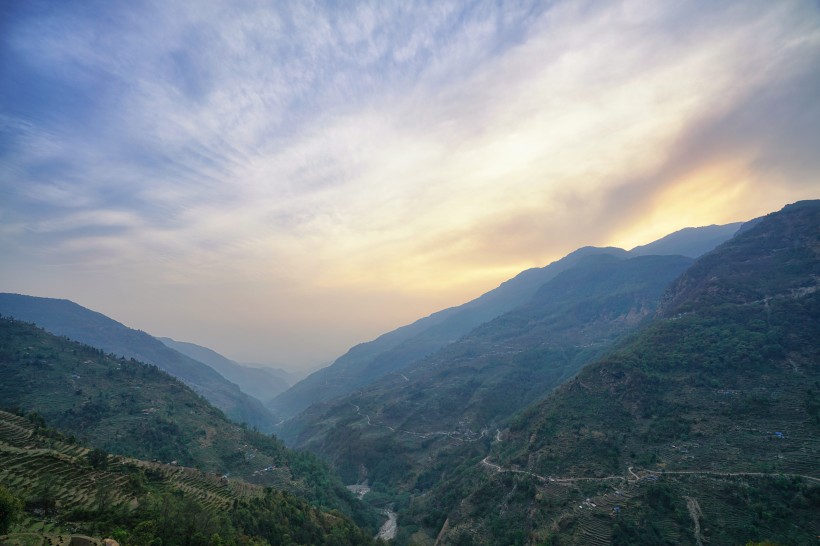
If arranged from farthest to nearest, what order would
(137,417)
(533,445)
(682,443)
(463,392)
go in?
(463,392) → (137,417) → (533,445) → (682,443)

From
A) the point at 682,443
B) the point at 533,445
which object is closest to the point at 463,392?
the point at 533,445

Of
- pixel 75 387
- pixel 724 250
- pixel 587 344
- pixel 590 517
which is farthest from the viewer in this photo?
pixel 587 344

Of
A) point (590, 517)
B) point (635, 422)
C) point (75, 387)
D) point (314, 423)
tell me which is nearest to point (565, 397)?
point (635, 422)

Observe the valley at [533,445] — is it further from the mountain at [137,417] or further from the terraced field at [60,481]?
the mountain at [137,417]

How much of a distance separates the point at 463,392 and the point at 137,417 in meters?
99.7

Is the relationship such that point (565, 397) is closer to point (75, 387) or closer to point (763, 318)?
point (763, 318)

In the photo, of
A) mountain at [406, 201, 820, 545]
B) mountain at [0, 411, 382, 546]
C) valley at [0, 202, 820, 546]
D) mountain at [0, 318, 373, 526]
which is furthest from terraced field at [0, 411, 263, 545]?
mountain at [406, 201, 820, 545]

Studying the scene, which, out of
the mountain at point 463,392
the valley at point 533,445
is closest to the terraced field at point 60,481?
the valley at point 533,445

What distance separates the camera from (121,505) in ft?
104

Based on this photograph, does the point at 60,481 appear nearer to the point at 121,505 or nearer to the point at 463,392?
the point at 121,505

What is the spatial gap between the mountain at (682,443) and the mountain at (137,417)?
27.3 metres

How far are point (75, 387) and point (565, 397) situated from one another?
11003 cm

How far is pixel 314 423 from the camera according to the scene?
6560 inches

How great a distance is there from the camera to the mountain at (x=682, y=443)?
139 feet
